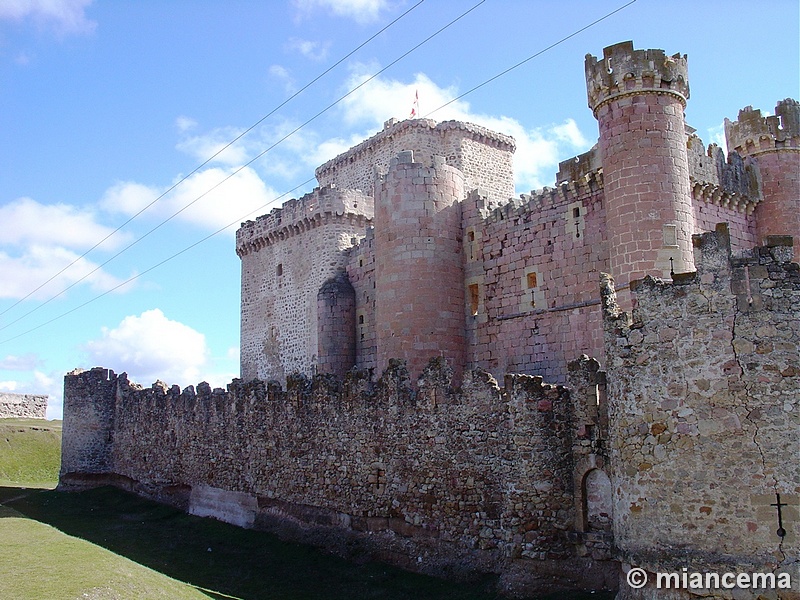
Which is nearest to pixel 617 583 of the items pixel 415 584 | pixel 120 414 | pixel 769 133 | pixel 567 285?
pixel 415 584

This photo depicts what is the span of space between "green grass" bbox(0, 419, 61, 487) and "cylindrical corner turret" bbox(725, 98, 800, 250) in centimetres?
2703

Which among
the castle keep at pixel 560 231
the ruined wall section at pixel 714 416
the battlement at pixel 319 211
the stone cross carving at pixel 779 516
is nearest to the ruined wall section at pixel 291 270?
the battlement at pixel 319 211

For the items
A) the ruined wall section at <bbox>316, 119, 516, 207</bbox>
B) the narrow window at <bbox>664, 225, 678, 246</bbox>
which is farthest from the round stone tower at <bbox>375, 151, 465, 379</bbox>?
the ruined wall section at <bbox>316, 119, 516, 207</bbox>

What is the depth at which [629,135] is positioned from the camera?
658 inches

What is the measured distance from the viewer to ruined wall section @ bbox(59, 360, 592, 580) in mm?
12641

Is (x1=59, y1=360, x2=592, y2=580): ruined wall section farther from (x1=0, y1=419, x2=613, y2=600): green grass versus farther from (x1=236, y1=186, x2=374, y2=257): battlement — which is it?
(x1=236, y1=186, x2=374, y2=257): battlement

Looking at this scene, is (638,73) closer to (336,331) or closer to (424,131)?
(336,331)

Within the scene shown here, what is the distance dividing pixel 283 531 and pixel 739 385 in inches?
489

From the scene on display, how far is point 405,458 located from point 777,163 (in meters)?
11.9

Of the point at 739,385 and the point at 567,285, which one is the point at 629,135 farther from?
the point at 739,385

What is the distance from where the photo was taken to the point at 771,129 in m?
19.5

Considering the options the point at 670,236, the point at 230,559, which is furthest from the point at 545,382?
the point at 230,559

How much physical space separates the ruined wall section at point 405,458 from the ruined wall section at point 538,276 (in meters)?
4.98

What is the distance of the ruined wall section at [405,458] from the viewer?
12.6 metres
